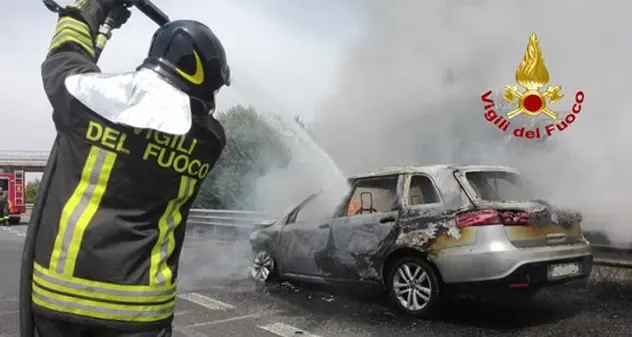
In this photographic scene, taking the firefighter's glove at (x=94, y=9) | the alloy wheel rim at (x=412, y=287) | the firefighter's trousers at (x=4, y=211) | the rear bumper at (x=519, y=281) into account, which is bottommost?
the firefighter's trousers at (x=4, y=211)

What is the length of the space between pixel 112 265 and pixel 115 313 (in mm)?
144

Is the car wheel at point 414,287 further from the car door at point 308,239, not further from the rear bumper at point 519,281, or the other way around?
the car door at point 308,239

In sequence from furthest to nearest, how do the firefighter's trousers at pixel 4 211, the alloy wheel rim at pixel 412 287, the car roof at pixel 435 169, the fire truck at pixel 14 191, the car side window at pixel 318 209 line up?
the fire truck at pixel 14 191
the firefighter's trousers at pixel 4 211
the car side window at pixel 318 209
the car roof at pixel 435 169
the alloy wheel rim at pixel 412 287

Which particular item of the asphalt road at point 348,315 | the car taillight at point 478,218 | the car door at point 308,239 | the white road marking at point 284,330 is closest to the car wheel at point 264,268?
the asphalt road at point 348,315

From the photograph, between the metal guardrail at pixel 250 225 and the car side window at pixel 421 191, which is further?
the metal guardrail at pixel 250 225

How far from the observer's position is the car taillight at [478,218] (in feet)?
16.5

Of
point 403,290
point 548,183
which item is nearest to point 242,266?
point 403,290

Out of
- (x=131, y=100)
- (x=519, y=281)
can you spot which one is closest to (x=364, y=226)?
(x=519, y=281)

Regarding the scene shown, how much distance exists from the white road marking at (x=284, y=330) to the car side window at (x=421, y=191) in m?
1.64

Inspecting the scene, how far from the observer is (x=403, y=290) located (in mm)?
5520

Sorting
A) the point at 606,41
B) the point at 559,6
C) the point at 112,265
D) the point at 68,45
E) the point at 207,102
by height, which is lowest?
the point at 112,265

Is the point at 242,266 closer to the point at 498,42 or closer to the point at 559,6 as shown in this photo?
the point at 498,42

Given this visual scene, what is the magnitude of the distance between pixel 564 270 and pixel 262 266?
3.49 m

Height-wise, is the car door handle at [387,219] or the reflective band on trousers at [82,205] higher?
the reflective band on trousers at [82,205]
